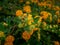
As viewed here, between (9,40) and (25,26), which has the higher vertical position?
(25,26)

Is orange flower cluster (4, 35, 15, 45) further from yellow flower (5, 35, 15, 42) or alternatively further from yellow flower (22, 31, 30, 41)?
yellow flower (22, 31, 30, 41)

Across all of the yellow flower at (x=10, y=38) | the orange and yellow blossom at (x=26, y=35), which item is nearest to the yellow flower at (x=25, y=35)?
the orange and yellow blossom at (x=26, y=35)

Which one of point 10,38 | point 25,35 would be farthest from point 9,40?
point 25,35

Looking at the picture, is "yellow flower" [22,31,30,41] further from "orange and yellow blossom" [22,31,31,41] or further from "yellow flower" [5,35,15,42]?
"yellow flower" [5,35,15,42]

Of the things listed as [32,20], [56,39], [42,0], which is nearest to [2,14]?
[32,20]

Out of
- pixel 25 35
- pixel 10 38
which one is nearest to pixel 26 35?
pixel 25 35

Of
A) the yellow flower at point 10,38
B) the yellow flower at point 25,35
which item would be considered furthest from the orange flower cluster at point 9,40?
the yellow flower at point 25,35

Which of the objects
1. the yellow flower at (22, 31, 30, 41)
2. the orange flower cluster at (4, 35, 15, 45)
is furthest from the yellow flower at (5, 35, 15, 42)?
the yellow flower at (22, 31, 30, 41)

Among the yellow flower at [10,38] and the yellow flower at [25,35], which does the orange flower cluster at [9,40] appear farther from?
the yellow flower at [25,35]

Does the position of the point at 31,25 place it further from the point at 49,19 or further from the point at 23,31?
the point at 49,19

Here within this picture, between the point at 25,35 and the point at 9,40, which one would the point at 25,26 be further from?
the point at 9,40

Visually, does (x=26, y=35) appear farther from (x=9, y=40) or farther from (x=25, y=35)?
(x=9, y=40)
